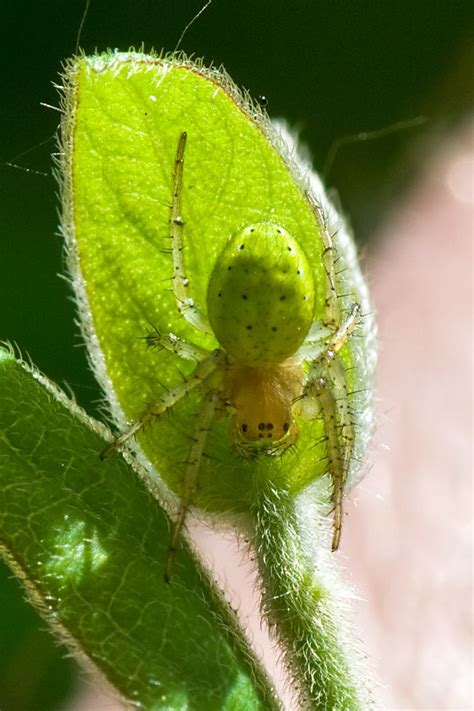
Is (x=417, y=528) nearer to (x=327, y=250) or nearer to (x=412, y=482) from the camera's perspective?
(x=412, y=482)

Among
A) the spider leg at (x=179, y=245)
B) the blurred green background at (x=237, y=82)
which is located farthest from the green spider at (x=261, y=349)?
the blurred green background at (x=237, y=82)

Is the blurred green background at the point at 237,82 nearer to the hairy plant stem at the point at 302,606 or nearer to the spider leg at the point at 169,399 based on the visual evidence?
the spider leg at the point at 169,399

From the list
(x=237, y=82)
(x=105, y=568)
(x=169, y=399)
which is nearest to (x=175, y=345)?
(x=169, y=399)

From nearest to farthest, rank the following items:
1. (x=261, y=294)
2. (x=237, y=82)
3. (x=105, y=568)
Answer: (x=105, y=568) → (x=261, y=294) → (x=237, y=82)

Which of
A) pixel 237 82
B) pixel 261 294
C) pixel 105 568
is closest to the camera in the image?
pixel 105 568

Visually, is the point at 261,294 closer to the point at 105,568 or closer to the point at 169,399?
the point at 169,399

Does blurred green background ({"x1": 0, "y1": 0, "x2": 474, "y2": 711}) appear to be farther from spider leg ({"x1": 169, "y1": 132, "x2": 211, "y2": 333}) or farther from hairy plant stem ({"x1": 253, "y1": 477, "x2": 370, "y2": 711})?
hairy plant stem ({"x1": 253, "y1": 477, "x2": 370, "y2": 711})
